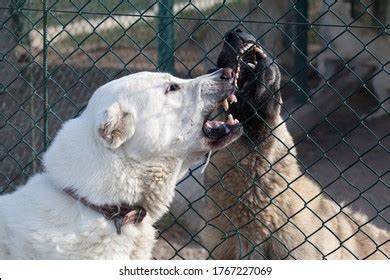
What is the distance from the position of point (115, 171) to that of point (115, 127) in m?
0.19

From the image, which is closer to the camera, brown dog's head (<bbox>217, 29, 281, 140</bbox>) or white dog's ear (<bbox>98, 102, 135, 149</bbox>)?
white dog's ear (<bbox>98, 102, 135, 149</bbox>)

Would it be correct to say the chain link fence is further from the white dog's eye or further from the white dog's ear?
the white dog's ear

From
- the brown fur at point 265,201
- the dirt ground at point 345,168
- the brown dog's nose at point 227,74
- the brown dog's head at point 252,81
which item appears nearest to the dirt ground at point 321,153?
the dirt ground at point 345,168

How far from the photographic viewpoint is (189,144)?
3553 mm

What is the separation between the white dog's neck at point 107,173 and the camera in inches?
135

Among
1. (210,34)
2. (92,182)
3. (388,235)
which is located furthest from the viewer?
(210,34)

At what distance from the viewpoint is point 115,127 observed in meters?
3.38

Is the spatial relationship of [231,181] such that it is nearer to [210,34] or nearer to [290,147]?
[290,147]

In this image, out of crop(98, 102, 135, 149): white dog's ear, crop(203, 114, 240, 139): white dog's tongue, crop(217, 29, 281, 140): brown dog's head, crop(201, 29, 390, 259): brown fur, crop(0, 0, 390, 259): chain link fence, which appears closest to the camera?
crop(98, 102, 135, 149): white dog's ear

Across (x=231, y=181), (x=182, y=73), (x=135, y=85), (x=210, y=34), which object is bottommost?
(x=182, y=73)

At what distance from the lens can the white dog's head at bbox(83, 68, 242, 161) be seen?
3428mm

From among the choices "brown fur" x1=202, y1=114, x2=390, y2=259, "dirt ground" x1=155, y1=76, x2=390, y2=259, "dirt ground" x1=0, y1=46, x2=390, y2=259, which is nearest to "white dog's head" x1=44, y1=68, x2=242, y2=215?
"brown fur" x1=202, y1=114, x2=390, y2=259
